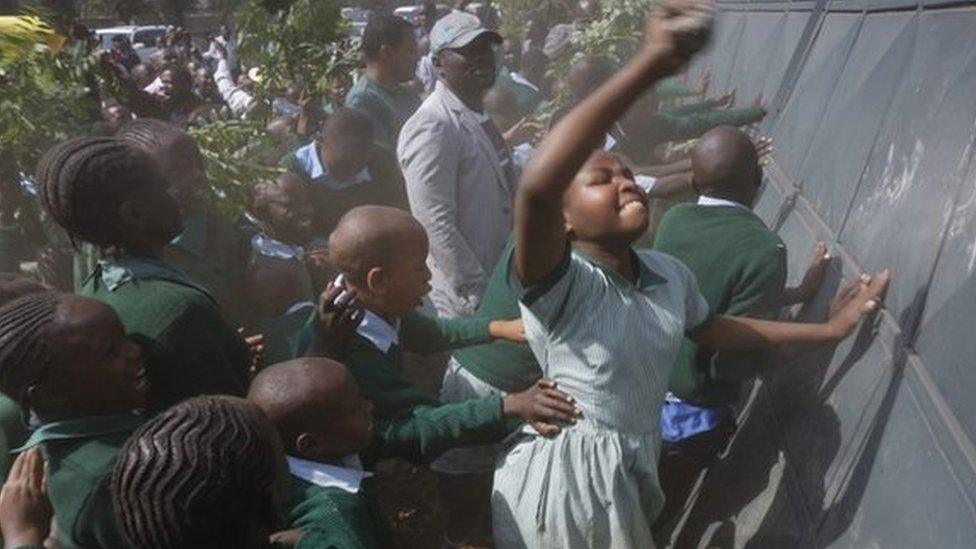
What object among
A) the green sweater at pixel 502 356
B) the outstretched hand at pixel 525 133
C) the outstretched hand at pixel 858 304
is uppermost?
the outstretched hand at pixel 858 304

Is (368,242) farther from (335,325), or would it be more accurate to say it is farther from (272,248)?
(272,248)

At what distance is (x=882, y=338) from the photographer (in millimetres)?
2889

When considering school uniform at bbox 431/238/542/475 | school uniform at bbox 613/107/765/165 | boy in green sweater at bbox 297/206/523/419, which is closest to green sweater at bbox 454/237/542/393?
school uniform at bbox 431/238/542/475

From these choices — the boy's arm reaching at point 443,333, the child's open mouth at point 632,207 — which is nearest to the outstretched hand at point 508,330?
the boy's arm reaching at point 443,333

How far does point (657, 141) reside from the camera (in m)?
6.40

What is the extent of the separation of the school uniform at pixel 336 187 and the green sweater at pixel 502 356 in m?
2.01

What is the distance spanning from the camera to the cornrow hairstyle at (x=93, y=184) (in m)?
2.76

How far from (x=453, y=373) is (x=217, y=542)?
1.85 metres

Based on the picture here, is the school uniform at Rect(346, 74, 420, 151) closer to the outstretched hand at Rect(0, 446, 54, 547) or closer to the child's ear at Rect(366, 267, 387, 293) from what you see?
the child's ear at Rect(366, 267, 387, 293)

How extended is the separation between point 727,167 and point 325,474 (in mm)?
1900

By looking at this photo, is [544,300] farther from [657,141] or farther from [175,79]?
[175,79]

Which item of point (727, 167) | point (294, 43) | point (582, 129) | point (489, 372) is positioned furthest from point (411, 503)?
point (294, 43)

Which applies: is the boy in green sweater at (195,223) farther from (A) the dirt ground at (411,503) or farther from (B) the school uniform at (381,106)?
(B) the school uniform at (381,106)

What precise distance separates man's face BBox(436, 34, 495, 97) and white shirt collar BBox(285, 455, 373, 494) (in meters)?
2.45
